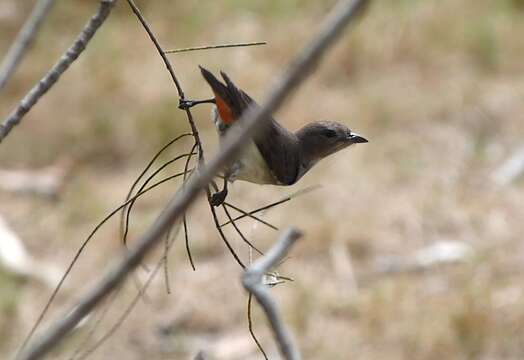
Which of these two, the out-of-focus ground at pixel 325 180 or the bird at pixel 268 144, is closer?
the bird at pixel 268 144

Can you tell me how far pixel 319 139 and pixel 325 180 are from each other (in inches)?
105

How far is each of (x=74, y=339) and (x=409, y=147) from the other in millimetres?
2213

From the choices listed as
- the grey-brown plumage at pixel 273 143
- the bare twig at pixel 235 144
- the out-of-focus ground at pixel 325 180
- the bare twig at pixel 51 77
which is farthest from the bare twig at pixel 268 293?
the out-of-focus ground at pixel 325 180

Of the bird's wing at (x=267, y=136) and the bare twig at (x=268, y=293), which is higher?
the bird's wing at (x=267, y=136)

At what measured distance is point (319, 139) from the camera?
2605mm

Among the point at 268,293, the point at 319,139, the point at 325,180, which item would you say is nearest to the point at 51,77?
the point at 268,293

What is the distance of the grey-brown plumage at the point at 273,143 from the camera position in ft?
6.43

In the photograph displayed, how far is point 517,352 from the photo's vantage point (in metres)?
4.05

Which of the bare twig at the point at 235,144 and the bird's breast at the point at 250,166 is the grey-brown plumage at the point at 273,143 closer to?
the bird's breast at the point at 250,166

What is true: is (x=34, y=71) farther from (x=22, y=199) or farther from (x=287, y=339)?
(x=287, y=339)

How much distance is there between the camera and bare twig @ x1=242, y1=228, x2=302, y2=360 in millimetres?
680

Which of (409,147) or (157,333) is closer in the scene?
(157,333)

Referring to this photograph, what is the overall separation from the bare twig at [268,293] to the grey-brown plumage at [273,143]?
99 cm

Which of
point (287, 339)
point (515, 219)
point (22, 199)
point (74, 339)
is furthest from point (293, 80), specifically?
point (22, 199)
